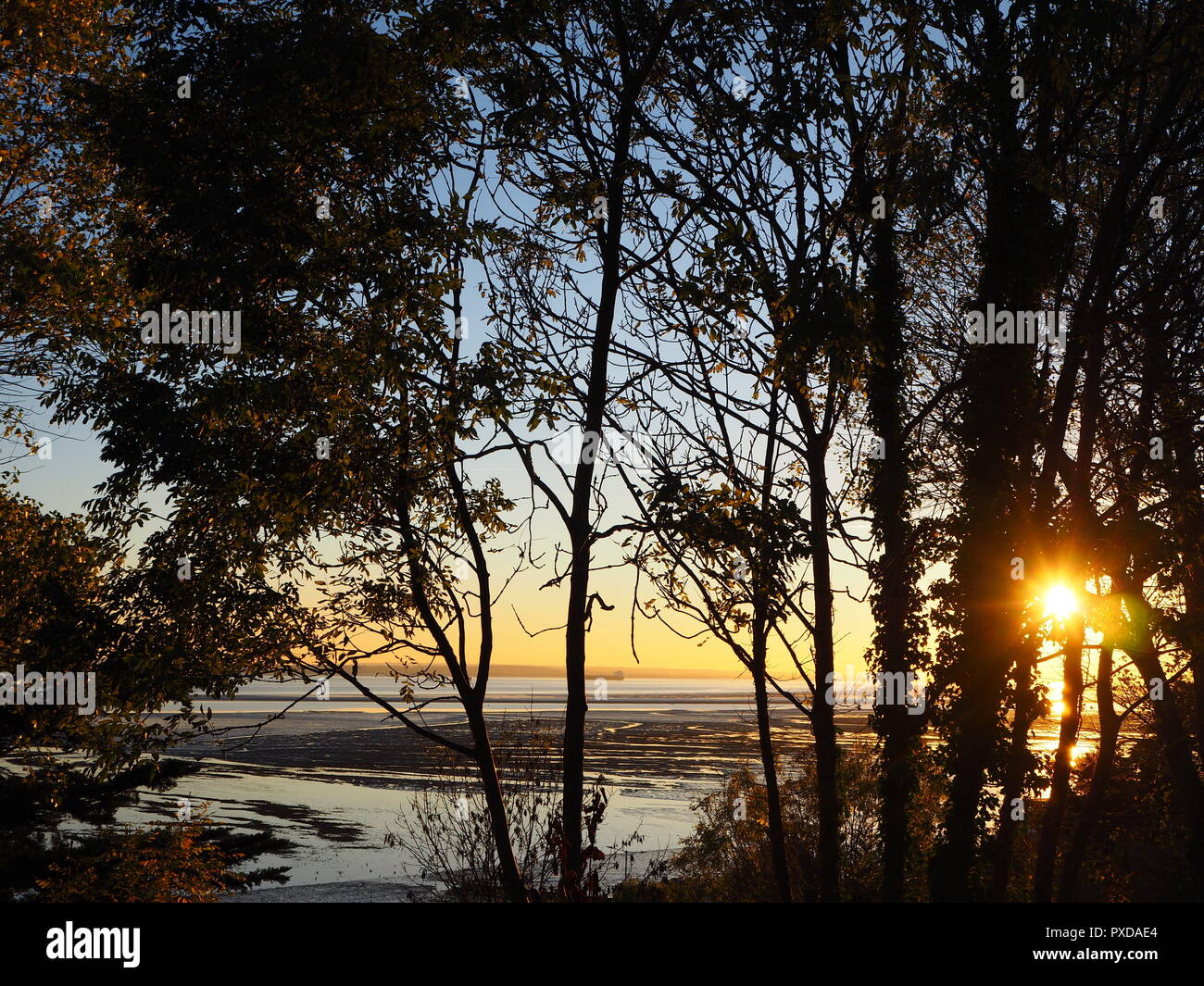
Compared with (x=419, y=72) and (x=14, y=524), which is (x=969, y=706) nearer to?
(x=419, y=72)

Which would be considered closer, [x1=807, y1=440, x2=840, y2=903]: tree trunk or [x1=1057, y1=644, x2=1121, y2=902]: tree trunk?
[x1=1057, y1=644, x2=1121, y2=902]: tree trunk

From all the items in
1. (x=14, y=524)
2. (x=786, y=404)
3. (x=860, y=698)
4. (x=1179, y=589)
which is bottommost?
(x=860, y=698)

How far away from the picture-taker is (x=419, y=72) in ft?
30.7

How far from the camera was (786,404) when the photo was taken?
11758 millimetres

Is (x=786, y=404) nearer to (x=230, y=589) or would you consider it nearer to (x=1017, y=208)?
(x=1017, y=208)

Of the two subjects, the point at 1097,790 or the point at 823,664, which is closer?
the point at 1097,790

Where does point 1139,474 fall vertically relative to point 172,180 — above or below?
below

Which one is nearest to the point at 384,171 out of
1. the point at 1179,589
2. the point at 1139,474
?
the point at 1139,474

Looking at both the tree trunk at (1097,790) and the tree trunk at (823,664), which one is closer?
the tree trunk at (1097,790)

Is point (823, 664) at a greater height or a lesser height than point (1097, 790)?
greater

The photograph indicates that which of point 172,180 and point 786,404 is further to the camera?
point 786,404

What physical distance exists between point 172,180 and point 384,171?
2.06 m
